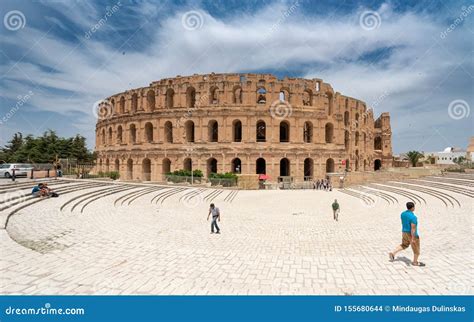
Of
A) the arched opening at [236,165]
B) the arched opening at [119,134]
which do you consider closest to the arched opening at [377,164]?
the arched opening at [236,165]

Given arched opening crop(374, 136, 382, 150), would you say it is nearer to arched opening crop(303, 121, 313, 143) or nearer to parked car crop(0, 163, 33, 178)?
arched opening crop(303, 121, 313, 143)

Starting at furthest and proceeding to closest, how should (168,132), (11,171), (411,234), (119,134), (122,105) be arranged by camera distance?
1. (119,134)
2. (122,105)
3. (168,132)
4. (11,171)
5. (411,234)

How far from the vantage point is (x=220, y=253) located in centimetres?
614

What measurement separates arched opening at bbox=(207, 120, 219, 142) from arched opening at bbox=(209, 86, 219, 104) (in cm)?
311

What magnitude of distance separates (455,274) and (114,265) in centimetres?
739

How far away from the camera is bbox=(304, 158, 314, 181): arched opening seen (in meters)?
33.2

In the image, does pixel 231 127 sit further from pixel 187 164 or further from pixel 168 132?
pixel 168 132

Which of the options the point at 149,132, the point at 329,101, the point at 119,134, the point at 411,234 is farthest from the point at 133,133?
the point at 411,234

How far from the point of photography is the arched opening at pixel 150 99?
35338 mm

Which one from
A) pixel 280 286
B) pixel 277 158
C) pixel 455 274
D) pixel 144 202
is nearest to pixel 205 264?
pixel 280 286

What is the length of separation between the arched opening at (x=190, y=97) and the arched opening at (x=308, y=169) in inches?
738

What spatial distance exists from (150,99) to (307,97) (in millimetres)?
24443

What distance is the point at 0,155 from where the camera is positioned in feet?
165

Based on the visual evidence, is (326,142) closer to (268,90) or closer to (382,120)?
(268,90)
